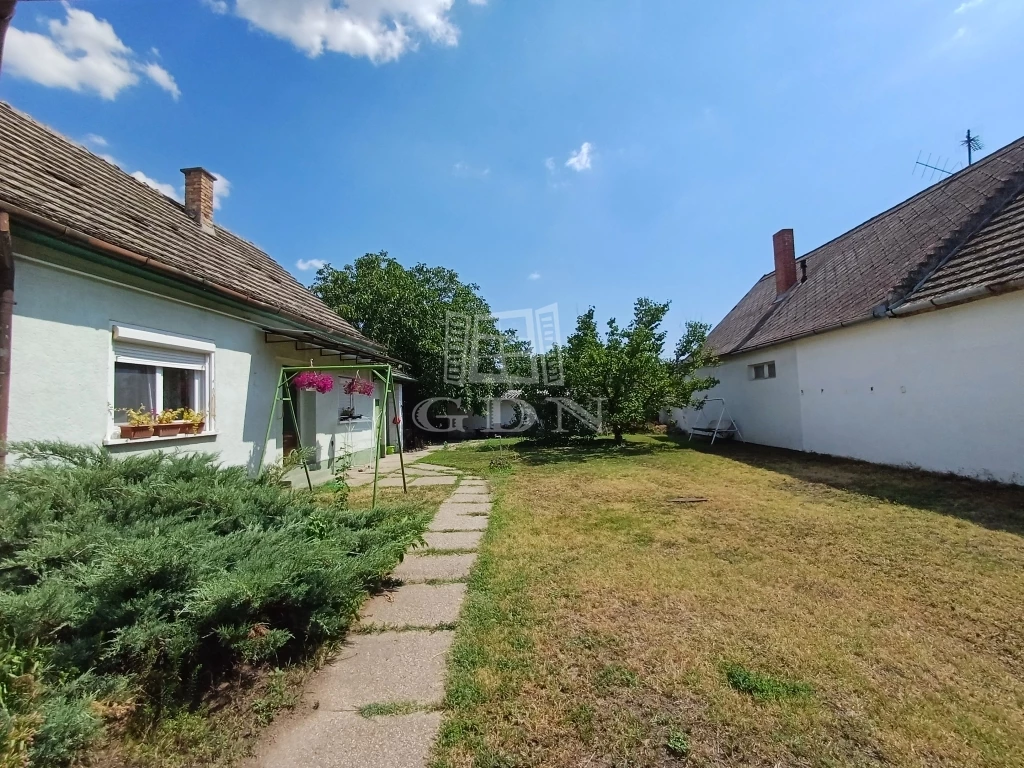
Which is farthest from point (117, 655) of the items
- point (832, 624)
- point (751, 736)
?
point (832, 624)

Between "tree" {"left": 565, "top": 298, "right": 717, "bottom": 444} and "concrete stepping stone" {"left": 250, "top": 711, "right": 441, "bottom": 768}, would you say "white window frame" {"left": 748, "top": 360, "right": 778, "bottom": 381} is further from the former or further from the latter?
"concrete stepping stone" {"left": 250, "top": 711, "right": 441, "bottom": 768}

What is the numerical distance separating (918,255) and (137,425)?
1359cm

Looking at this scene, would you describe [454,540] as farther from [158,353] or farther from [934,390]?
[934,390]

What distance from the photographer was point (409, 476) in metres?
9.75

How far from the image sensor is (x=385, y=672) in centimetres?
262

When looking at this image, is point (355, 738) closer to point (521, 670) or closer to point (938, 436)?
point (521, 670)

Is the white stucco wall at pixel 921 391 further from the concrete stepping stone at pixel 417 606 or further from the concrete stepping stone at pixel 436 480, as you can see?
the concrete stepping stone at pixel 436 480

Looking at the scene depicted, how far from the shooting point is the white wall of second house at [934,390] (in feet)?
21.9

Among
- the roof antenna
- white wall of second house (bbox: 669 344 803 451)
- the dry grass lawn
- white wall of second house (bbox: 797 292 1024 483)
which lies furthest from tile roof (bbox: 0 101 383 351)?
the roof antenna

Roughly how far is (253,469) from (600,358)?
952cm

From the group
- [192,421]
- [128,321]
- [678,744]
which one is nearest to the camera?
[678,744]

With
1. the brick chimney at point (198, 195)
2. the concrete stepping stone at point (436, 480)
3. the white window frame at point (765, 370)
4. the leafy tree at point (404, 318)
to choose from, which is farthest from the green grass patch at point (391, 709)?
the leafy tree at point (404, 318)

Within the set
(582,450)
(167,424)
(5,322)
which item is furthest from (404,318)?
(5,322)

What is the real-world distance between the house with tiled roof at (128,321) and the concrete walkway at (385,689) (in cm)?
341
